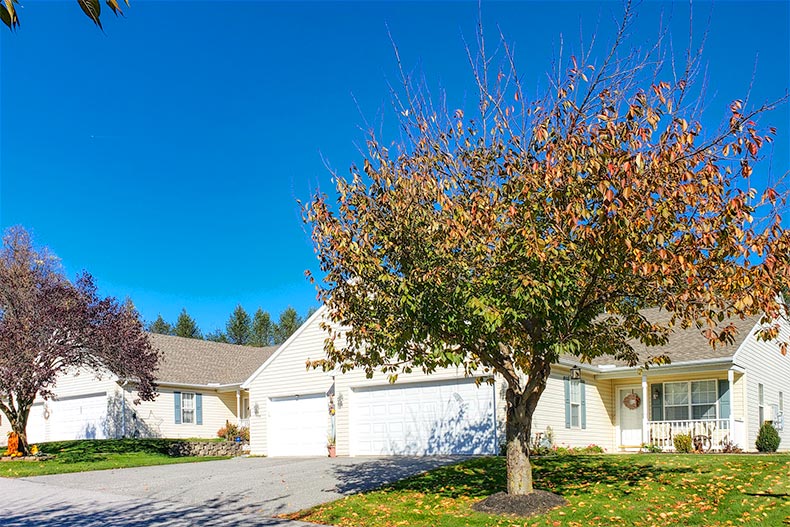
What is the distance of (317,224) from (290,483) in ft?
21.7

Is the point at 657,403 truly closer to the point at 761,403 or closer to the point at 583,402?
the point at 583,402

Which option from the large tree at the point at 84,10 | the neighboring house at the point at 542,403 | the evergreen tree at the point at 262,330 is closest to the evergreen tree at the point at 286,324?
the evergreen tree at the point at 262,330

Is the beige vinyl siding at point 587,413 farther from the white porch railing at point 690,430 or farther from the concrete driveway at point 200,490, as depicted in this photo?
the concrete driveway at point 200,490

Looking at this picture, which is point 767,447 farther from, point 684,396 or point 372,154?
point 372,154

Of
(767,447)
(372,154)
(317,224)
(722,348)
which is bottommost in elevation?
(767,447)

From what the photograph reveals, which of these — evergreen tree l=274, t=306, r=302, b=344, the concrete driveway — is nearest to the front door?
the concrete driveway

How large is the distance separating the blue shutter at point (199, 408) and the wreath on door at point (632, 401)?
18268mm

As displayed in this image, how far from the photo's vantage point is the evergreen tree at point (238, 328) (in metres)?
68.9

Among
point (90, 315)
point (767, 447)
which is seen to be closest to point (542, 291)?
point (767, 447)

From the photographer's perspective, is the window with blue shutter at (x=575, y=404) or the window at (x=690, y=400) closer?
the window with blue shutter at (x=575, y=404)

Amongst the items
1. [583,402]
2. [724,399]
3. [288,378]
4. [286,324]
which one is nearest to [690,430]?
[724,399]

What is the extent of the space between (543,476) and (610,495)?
2.45m

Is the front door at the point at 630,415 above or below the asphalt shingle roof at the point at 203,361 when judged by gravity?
below

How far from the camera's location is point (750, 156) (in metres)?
8.43
